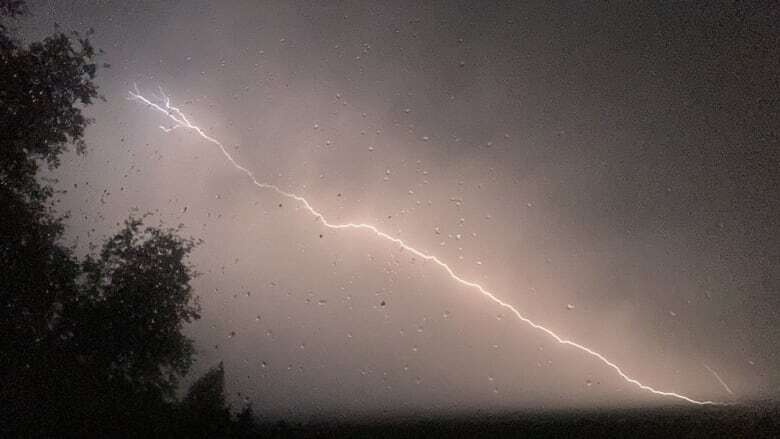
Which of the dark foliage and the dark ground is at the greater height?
the dark foliage

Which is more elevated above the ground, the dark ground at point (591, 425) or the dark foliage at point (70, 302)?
the dark foliage at point (70, 302)

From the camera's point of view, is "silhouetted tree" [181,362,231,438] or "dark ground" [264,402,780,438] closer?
"dark ground" [264,402,780,438]

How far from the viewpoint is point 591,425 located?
469cm

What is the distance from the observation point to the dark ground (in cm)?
412

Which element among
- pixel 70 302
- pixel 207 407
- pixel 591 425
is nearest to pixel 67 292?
pixel 70 302

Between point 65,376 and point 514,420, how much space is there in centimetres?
430

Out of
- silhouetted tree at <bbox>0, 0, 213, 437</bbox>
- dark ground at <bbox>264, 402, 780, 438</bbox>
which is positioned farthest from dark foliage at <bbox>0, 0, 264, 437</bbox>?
dark ground at <bbox>264, 402, 780, 438</bbox>

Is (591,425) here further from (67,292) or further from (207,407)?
(67,292)

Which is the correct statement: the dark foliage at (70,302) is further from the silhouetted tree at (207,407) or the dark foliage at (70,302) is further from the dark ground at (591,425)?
the dark ground at (591,425)

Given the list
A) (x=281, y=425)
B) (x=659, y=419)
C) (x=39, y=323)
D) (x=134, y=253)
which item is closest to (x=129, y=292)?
(x=134, y=253)

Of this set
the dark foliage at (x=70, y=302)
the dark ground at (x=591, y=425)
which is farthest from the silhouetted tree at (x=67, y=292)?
the dark ground at (x=591, y=425)

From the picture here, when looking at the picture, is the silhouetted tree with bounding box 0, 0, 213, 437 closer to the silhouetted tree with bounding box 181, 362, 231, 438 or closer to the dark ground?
the silhouetted tree with bounding box 181, 362, 231, 438

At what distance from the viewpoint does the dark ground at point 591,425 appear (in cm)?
412

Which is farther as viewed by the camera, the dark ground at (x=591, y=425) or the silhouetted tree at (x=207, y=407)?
the silhouetted tree at (x=207, y=407)
